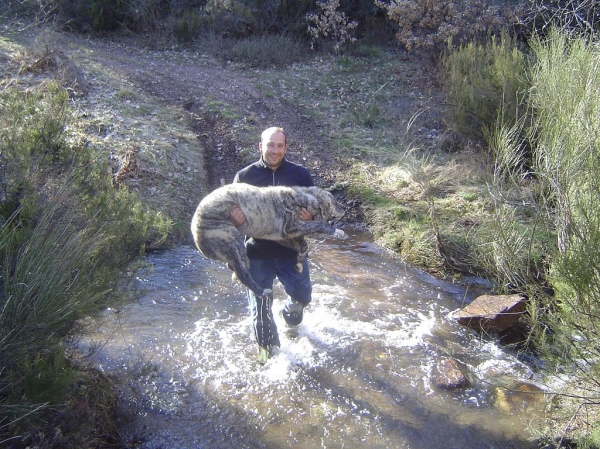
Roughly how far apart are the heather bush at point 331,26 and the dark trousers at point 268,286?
1220 cm

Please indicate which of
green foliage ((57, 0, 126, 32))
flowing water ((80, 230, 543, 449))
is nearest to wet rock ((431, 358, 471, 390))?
flowing water ((80, 230, 543, 449))

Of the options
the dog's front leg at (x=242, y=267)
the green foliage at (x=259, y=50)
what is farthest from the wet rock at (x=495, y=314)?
the green foliage at (x=259, y=50)

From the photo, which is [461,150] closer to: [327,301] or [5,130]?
[327,301]

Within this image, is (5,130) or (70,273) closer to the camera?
(70,273)

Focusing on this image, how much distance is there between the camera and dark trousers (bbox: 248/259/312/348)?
209 inches

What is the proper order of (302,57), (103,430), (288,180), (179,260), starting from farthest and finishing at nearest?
(302,57) → (179,260) → (288,180) → (103,430)

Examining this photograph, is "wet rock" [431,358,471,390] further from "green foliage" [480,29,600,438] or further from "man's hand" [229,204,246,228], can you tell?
"man's hand" [229,204,246,228]

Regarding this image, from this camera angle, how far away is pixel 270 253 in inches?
211

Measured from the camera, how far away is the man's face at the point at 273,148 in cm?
517

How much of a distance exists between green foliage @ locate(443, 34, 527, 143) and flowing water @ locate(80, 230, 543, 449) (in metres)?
4.30

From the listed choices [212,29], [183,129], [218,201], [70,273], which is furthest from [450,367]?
[212,29]

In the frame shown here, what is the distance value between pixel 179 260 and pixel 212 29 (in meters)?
11.4

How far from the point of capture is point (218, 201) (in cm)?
481

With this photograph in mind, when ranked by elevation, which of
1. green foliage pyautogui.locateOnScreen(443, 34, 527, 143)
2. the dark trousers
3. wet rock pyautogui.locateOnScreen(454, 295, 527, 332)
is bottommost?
wet rock pyautogui.locateOnScreen(454, 295, 527, 332)
